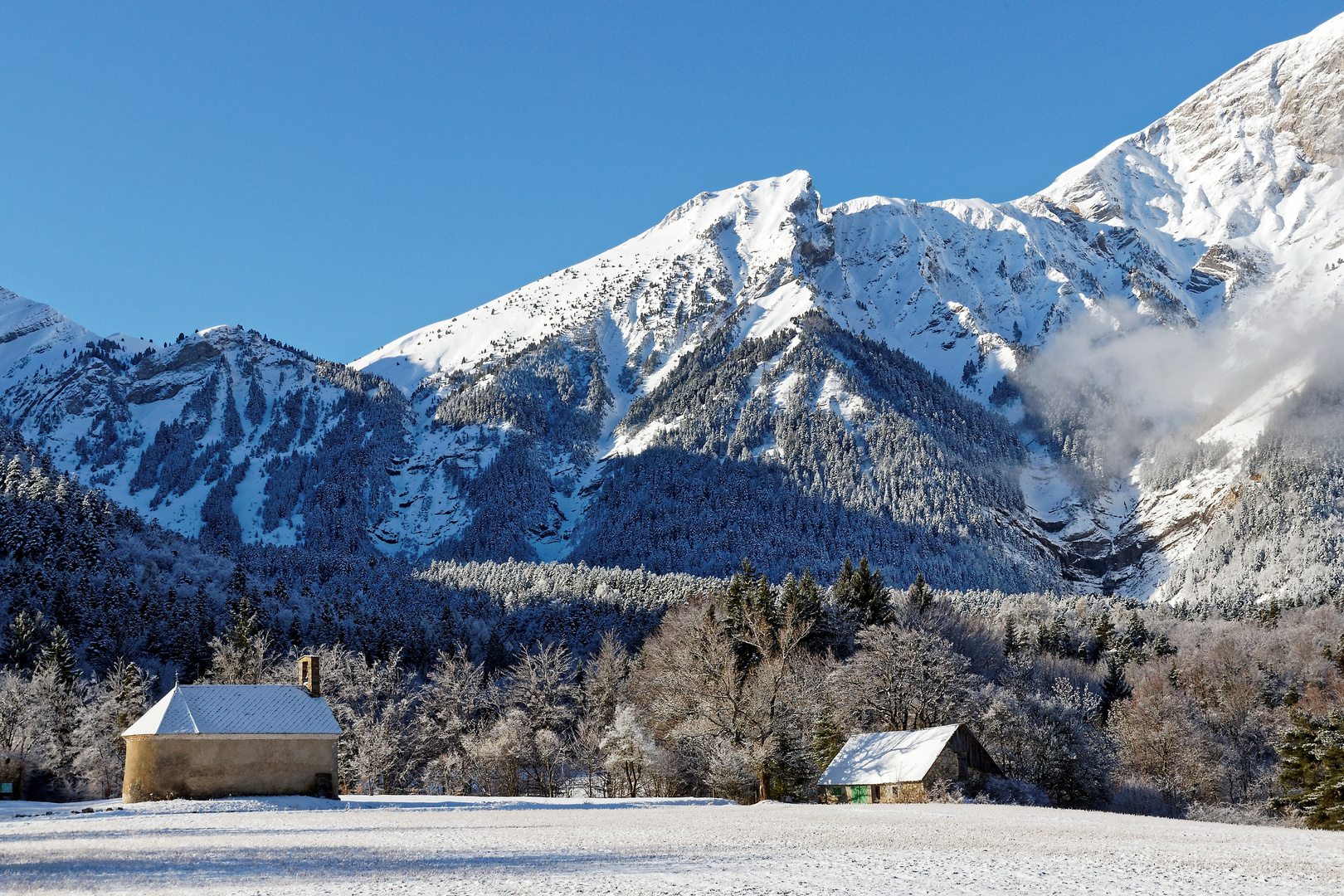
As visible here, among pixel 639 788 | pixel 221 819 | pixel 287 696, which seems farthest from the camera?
pixel 639 788

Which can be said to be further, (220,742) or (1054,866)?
(220,742)

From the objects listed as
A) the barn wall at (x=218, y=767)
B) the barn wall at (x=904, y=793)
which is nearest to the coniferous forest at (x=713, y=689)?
the barn wall at (x=904, y=793)

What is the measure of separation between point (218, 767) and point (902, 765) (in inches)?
1219

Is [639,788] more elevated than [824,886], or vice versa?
[824,886]

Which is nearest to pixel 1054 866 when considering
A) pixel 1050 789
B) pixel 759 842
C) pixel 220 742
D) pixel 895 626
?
pixel 759 842

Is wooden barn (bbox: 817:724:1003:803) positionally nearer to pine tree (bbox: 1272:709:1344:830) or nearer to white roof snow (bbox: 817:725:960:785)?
white roof snow (bbox: 817:725:960:785)

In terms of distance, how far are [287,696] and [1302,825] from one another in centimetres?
4717

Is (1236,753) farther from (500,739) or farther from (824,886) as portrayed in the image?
(824,886)

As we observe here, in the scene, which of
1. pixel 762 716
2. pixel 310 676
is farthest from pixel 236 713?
pixel 762 716

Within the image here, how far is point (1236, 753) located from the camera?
273 ft

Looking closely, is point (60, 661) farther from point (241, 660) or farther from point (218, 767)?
point (218, 767)

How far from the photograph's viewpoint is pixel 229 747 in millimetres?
47719

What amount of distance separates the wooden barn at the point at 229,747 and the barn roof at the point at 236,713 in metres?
0.03

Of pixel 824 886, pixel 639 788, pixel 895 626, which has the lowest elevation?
pixel 639 788
